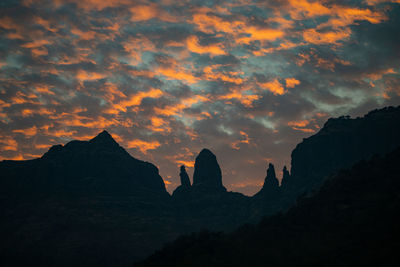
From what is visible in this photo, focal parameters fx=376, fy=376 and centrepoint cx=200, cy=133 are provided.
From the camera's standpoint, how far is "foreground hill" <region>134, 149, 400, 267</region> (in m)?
91.8

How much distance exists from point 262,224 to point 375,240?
176 ft

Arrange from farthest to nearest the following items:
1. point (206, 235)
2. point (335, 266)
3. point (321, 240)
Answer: point (206, 235) → point (321, 240) → point (335, 266)

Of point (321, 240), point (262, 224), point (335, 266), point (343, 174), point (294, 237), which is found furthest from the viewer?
point (343, 174)

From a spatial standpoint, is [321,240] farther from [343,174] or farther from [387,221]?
[343,174]

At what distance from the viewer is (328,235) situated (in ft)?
362

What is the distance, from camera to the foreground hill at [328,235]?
91.8m

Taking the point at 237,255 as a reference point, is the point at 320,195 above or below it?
above

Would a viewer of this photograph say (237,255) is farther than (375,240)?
Yes

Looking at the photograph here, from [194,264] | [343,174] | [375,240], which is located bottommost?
[194,264]

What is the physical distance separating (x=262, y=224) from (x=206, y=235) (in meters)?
23.8

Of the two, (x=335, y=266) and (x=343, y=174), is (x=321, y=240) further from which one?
(x=343, y=174)

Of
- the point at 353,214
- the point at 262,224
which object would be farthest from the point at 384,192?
the point at 262,224

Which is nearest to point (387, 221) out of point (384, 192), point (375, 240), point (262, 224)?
point (375, 240)

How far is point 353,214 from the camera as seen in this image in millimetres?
116562
